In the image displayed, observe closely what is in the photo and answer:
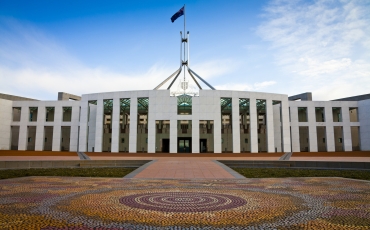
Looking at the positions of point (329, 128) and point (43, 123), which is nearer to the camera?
point (329, 128)

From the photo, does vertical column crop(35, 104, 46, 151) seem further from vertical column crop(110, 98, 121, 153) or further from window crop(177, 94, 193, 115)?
window crop(177, 94, 193, 115)

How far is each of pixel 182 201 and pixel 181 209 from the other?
35.5 inches

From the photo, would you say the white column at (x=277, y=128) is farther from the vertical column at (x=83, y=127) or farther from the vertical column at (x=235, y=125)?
the vertical column at (x=83, y=127)

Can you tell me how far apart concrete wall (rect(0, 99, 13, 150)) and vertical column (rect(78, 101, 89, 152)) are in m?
14.7

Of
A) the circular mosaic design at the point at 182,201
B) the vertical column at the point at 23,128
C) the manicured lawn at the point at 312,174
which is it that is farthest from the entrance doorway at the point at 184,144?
the circular mosaic design at the point at 182,201

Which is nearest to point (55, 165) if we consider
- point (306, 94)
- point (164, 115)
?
point (164, 115)

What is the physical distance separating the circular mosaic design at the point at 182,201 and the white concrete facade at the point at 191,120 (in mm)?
31386

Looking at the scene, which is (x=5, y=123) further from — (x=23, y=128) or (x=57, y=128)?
(x=57, y=128)

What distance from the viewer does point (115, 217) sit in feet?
17.1

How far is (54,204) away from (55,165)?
1490 cm

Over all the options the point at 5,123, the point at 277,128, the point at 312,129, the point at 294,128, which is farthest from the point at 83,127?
the point at 312,129

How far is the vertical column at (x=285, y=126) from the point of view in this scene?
4297cm

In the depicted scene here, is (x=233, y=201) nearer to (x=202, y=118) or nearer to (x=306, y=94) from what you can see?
(x=202, y=118)

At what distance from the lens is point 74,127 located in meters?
46.5
